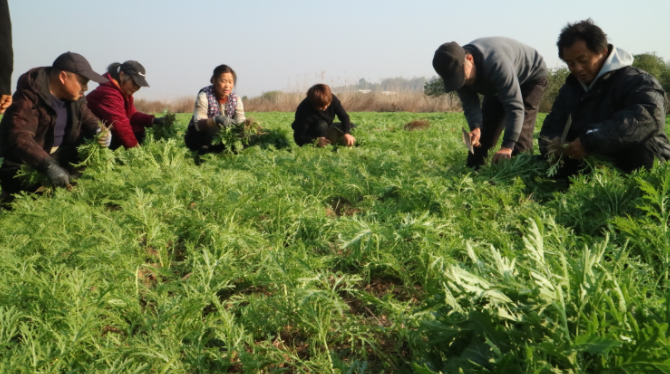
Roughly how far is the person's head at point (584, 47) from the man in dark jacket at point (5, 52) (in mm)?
4366

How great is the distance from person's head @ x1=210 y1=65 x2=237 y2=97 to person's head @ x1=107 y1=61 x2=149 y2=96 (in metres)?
0.96

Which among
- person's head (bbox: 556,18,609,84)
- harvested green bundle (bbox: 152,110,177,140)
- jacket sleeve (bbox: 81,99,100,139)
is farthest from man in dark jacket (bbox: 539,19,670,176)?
harvested green bundle (bbox: 152,110,177,140)

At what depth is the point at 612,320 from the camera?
131 centimetres

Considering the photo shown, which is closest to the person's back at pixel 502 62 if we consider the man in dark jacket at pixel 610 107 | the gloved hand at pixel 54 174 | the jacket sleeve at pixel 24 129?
the man in dark jacket at pixel 610 107

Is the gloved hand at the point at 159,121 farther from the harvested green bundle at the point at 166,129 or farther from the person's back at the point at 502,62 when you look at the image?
the person's back at the point at 502,62

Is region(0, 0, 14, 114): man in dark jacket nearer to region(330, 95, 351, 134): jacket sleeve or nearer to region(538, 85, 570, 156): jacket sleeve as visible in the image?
region(538, 85, 570, 156): jacket sleeve

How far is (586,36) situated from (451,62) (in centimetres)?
115

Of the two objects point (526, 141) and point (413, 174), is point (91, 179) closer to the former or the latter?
point (413, 174)

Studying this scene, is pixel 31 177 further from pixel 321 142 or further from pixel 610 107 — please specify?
pixel 610 107

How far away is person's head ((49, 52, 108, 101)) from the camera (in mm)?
4723

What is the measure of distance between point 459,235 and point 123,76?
532 cm

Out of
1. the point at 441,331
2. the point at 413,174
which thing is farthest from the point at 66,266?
the point at 413,174

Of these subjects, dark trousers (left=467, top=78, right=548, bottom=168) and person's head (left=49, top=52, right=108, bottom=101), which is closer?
person's head (left=49, top=52, right=108, bottom=101)

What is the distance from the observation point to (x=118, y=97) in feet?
20.3
